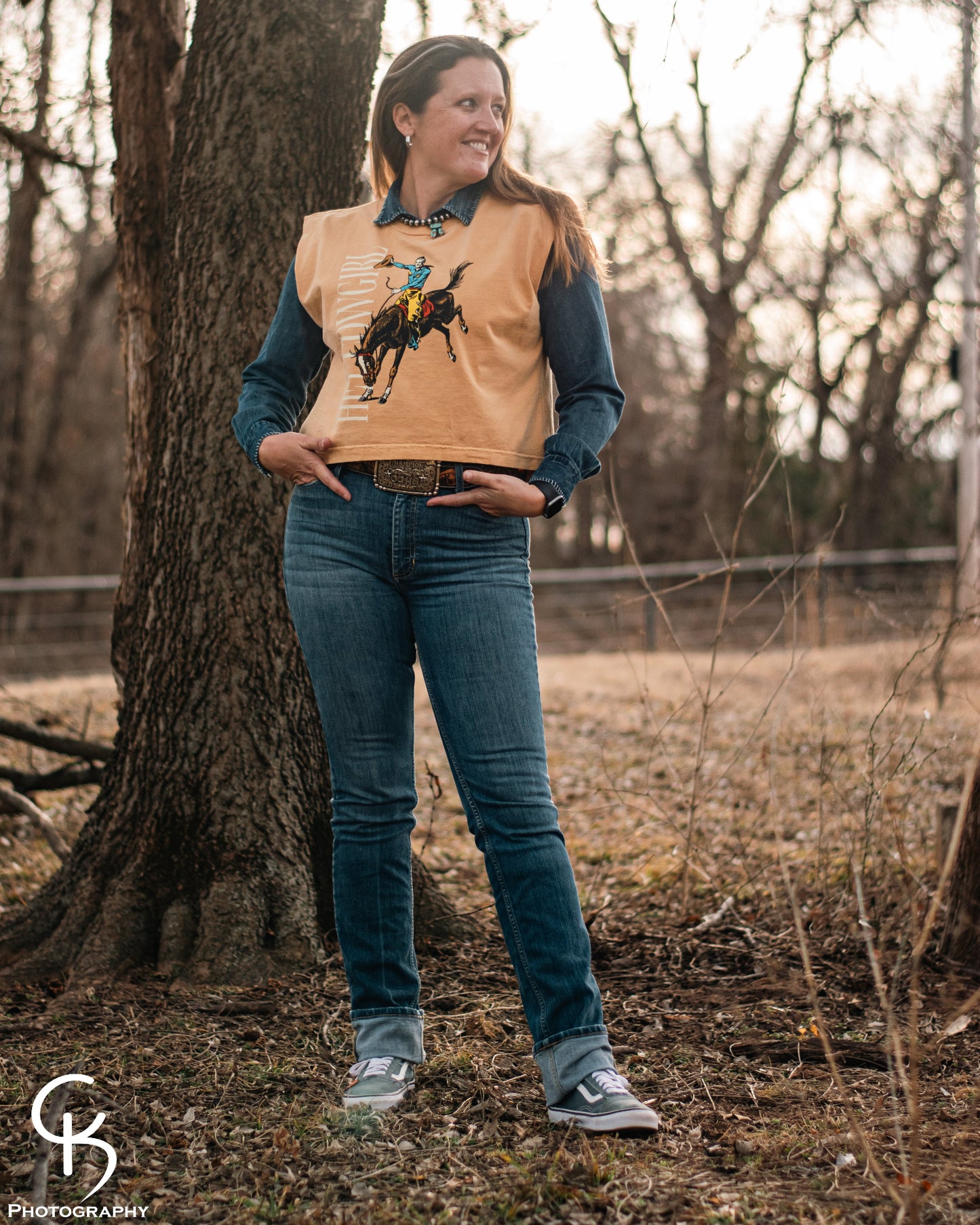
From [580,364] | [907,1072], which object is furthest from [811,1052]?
[580,364]

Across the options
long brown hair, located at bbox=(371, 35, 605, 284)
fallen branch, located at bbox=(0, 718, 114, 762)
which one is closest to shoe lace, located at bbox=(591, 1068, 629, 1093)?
long brown hair, located at bbox=(371, 35, 605, 284)

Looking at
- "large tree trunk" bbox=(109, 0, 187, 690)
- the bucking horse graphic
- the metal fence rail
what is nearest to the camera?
the bucking horse graphic

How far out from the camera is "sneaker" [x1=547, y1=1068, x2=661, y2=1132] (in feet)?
6.75

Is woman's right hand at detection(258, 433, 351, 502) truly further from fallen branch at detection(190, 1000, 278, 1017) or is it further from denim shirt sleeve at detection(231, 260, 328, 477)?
fallen branch at detection(190, 1000, 278, 1017)

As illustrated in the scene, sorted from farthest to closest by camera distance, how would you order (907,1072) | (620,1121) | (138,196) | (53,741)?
1. (53,741)
2. (138,196)
3. (907,1072)
4. (620,1121)

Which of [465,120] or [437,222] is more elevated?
[465,120]

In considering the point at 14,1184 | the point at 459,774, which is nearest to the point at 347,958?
the point at 459,774

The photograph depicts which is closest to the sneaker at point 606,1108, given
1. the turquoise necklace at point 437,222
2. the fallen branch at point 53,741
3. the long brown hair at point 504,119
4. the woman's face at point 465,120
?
the long brown hair at point 504,119

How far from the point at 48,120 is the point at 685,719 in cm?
531

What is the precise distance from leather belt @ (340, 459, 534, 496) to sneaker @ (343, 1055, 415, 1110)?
3.65 ft

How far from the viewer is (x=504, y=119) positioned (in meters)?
2.33

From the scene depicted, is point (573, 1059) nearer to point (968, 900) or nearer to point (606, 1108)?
point (606, 1108)

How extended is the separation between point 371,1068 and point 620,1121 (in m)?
0.51

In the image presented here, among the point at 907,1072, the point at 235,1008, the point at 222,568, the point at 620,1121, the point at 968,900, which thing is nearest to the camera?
the point at 620,1121
